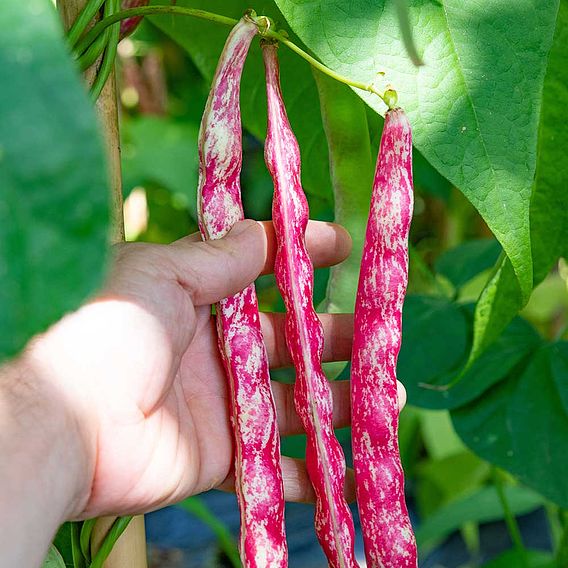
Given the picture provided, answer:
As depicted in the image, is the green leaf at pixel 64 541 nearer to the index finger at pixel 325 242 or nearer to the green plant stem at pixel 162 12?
the index finger at pixel 325 242

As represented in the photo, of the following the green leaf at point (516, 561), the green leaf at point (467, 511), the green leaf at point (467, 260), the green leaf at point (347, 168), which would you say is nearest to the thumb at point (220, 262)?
the green leaf at point (347, 168)

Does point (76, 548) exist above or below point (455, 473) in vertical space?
above

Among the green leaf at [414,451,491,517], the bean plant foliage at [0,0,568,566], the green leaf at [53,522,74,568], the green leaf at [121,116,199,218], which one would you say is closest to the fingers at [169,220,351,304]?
the bean plant foliage at [0,0,568,566]

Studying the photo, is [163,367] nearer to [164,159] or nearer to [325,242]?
[325,242]

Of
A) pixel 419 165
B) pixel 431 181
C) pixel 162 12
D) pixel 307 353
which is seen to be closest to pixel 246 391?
pixel 307 353

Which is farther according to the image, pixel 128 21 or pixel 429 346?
pixel 429 346
